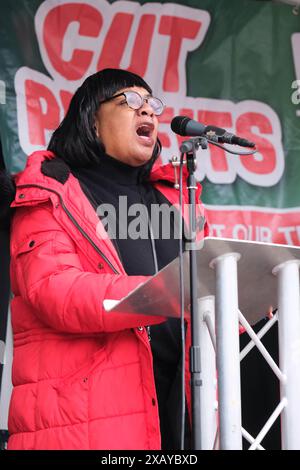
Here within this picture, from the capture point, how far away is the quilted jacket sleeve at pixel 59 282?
248 centimetres

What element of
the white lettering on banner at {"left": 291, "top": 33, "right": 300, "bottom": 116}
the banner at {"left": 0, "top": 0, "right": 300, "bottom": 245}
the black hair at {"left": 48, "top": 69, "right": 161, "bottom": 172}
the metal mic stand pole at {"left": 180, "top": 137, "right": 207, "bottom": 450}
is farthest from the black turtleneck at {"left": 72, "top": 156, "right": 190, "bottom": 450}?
the white lettering on banner at {"left": 291, "top": 33, "right": 300, "bottom": 116}

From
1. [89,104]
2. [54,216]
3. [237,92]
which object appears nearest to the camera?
[54,216]

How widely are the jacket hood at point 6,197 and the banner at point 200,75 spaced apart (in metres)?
0.47

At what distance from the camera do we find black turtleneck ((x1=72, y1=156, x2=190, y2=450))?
288cm

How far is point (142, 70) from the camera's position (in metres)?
4.04

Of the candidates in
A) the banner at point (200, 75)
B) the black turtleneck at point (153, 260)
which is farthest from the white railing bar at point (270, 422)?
the banner at point (200, 75)

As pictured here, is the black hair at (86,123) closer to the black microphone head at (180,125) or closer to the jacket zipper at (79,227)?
the jacket zipper at (79,227)

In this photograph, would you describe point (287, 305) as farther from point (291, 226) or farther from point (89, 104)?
point (291, 226)

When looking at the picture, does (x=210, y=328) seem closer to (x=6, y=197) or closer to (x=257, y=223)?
(x=6, y=197)

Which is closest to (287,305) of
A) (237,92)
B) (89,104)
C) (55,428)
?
(55,428)

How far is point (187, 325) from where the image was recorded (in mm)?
2881

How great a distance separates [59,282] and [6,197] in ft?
2.20

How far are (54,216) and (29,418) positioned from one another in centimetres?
65

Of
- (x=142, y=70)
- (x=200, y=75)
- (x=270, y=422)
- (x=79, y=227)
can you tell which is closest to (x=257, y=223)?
(x=200, y=75)
